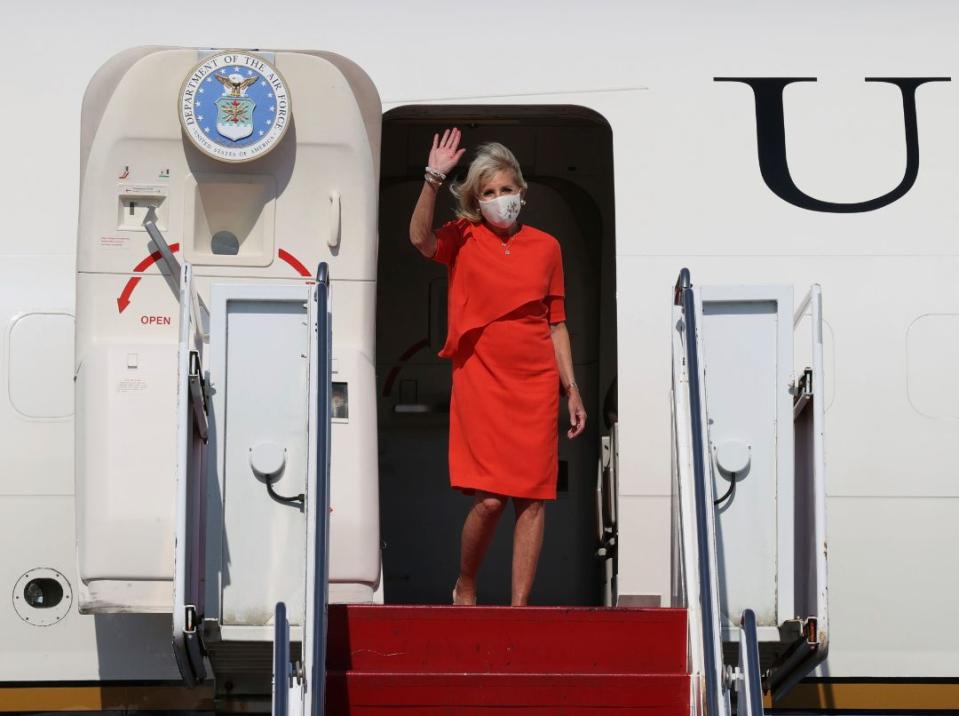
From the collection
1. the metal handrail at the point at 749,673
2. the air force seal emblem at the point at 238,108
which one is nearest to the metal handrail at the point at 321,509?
the air force seal emblem at the point at 238,108

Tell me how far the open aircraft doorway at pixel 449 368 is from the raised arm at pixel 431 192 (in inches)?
63.6

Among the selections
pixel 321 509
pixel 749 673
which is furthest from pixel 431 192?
pixel 749 673

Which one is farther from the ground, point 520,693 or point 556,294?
point 556,294

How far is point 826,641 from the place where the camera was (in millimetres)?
4125

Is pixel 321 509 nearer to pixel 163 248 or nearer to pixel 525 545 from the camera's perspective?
pixel 525 545

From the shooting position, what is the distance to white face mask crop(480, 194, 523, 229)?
470cm

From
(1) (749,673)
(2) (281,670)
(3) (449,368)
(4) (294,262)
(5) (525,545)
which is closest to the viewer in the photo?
(2) (281,670)

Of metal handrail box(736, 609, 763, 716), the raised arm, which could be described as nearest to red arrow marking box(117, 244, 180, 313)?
the raised arm

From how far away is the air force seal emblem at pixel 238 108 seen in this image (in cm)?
477

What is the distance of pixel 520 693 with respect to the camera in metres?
4.04

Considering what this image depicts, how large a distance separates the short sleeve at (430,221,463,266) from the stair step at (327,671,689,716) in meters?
1.47

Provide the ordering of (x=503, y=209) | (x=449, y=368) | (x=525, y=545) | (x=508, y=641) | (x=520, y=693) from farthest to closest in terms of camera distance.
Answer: (x=449, y=368) < (x=503, y=209) < (x=525, y=545) < (x=508, y=641) < (x=520, y=693)

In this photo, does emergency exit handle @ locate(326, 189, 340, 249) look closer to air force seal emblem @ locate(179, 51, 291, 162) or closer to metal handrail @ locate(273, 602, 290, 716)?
air force seal emblem @ locate(179, 51, 291, 162)

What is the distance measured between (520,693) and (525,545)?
2.20 ft
